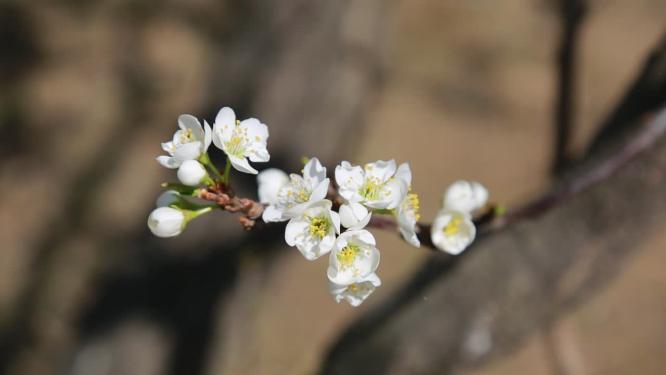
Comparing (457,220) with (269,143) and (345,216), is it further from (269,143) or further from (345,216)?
(269,143)

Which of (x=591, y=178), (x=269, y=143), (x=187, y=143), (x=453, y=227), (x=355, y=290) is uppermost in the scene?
(x=269, y=143)

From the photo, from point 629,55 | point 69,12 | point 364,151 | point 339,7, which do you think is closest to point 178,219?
point 339,7

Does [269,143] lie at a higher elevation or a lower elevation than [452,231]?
higher

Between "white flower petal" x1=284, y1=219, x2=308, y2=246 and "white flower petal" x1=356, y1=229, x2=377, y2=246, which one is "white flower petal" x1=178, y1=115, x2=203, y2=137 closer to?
"white flower petal" x1=284, y1=219, x2=308, y2=246

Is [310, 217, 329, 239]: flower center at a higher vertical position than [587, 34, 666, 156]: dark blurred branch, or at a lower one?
lower

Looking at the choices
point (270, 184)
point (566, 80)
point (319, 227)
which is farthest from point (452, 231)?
point (566, 80)

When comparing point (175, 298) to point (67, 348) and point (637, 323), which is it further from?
point (637, 323)

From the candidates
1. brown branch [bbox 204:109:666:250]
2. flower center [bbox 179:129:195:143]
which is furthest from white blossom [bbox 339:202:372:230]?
brown branch [bbox 204:109:666:250]
